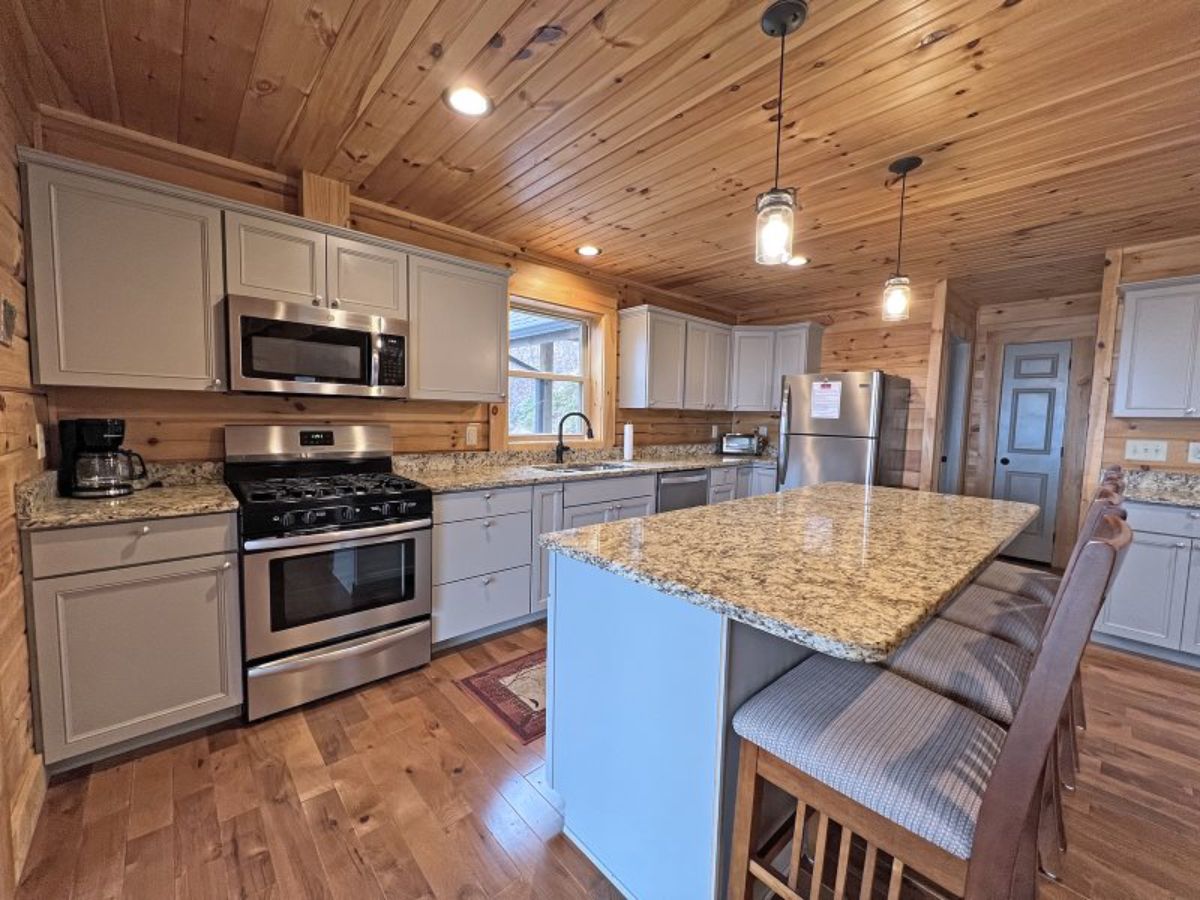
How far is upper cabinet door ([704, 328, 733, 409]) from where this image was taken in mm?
4449

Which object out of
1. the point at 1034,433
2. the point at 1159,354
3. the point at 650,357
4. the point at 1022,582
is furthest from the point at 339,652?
the point at 1034,433

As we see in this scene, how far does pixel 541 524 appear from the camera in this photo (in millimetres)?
2906

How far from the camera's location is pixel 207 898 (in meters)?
1.30

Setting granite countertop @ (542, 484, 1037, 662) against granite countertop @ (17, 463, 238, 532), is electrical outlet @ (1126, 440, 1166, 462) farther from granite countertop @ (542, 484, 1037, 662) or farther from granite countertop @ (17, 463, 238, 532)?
granite countertop @ (17, 463, 238, 532)

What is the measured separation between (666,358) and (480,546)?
2.22 meters

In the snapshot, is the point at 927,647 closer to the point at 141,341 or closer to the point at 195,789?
the point at 195,789

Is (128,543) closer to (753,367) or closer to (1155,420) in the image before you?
(753,367)

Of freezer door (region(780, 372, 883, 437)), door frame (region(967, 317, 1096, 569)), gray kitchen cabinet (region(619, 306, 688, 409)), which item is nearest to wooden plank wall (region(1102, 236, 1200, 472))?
door frame (region(967, 317, 1096, 569))

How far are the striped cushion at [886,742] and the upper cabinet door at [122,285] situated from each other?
238 cm

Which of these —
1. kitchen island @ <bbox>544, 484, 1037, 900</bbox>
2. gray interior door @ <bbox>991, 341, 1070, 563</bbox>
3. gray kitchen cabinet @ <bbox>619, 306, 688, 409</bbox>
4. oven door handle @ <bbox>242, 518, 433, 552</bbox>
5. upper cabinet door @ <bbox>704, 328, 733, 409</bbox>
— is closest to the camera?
kitchen island @ <bbox>544, 484, 1037, 900</bbox>

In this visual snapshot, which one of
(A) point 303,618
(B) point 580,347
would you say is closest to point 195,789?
(A) point 303,618

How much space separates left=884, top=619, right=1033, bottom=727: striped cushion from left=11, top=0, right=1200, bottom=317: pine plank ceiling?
66.6 inches

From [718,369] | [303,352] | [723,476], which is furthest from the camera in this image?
[718,369]

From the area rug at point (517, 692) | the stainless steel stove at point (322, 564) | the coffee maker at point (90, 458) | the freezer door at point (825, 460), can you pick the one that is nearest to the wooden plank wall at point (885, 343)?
the freezer door at point (825, 460)
